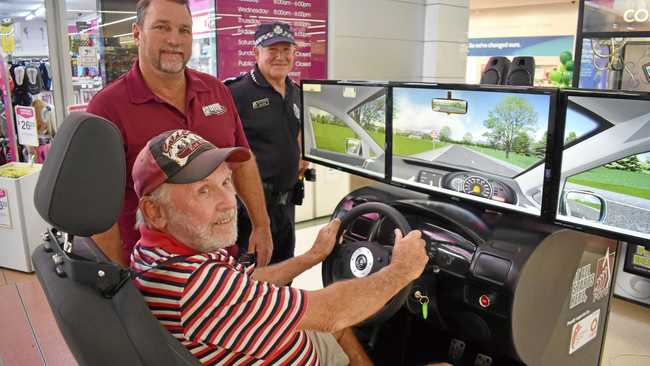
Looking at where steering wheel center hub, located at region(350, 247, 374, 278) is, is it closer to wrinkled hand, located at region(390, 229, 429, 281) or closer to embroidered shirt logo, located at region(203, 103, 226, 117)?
wrinkled hand, located at region(390, 229, 429, 281)

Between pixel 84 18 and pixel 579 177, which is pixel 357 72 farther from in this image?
pixel 579 177

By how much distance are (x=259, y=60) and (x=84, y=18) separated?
174cm

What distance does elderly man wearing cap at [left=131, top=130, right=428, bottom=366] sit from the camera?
116 cm

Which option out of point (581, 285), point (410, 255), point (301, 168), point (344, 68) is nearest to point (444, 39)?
point (344, 68)

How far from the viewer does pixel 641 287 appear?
346cm

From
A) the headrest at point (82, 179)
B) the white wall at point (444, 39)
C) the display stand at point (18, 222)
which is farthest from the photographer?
the white wall at point (444, 39)

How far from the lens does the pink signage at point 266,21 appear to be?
449 centimetres

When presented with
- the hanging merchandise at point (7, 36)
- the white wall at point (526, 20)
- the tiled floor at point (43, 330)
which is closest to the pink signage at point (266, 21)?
the hanging merchandise at point (7, 36)

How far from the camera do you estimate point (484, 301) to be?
164cm

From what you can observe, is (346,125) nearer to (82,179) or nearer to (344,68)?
(82,179)

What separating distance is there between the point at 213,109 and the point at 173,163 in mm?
976

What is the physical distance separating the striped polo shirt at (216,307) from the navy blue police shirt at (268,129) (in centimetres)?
161

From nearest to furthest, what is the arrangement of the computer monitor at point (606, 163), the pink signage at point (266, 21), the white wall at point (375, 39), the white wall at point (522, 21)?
1. the computer monitor at point (606, 163)
2. the pink signage at point (266, 21)
3. the white wall at point (375, 39)
4. the white wall at point (522, 21)

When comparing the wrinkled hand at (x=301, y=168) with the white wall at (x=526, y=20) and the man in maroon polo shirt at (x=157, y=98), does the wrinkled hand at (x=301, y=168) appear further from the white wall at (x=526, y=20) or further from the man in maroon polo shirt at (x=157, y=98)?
the white wall at (x=526, y=20)
